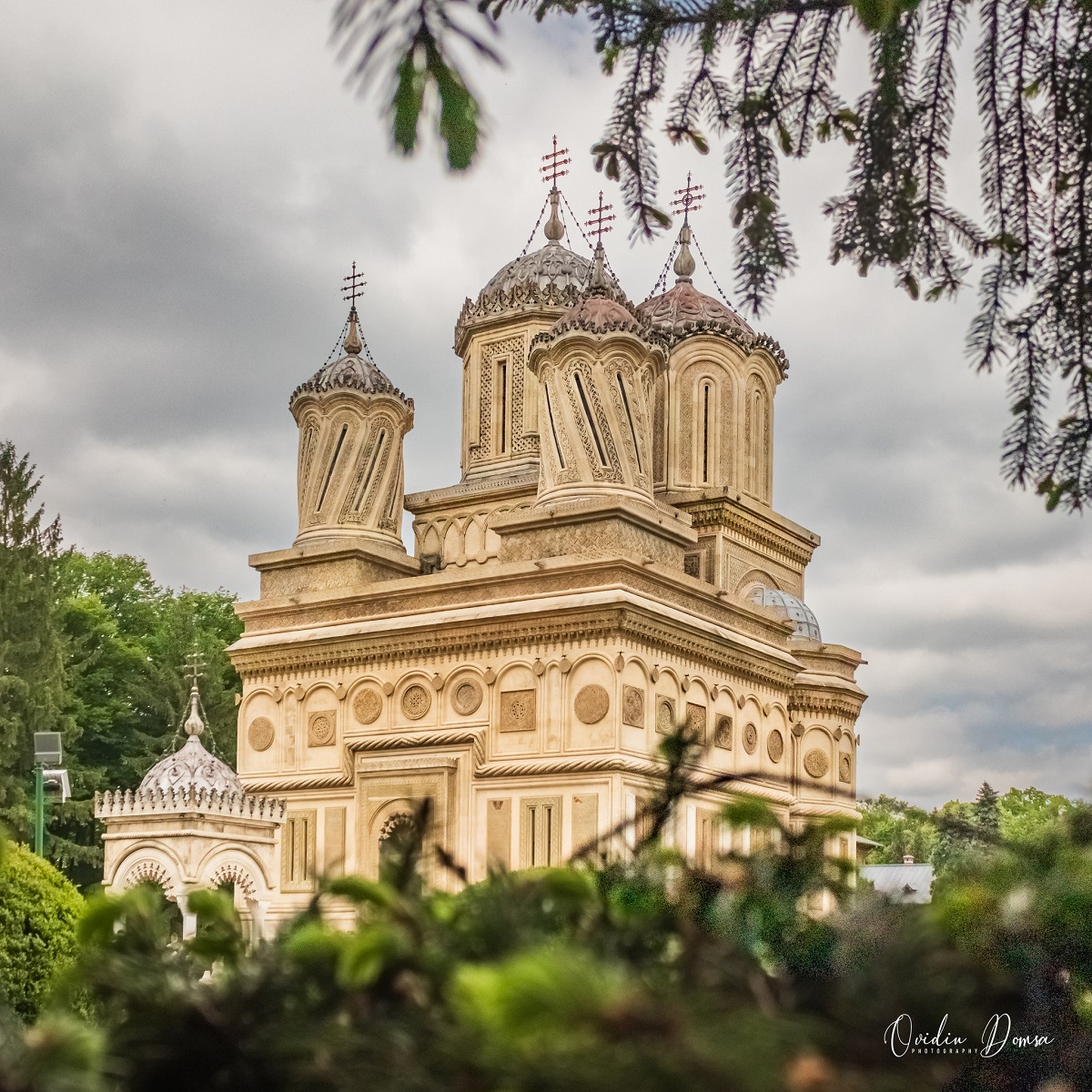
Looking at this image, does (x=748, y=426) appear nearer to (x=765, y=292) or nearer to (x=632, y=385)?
(x=632, y=385)

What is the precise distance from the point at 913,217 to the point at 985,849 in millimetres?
1529

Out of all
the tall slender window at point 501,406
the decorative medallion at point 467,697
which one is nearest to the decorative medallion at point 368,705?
the decorative medallion at point 467,697

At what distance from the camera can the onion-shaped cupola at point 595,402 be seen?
18.7 m

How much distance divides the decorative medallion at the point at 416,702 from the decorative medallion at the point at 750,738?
4.25m

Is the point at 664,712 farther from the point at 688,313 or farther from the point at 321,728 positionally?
the point at 688,313

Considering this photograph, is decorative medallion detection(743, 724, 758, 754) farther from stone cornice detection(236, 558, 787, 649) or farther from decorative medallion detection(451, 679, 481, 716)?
decorative medallion detection(451, 679, 481, 716)

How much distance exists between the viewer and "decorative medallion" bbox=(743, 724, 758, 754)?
64.1 ft

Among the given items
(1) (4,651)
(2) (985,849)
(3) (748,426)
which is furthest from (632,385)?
(2) (985,849)

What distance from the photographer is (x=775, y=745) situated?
20375 millimetres

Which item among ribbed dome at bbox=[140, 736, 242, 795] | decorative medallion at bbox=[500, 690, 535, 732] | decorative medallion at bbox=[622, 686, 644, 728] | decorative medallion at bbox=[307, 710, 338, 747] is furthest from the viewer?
decorative medallion at bbox=[307, 710, 338, 747]

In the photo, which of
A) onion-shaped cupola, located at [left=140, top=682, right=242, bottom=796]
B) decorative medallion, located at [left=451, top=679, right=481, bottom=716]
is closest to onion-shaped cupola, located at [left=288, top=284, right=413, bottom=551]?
decorative medallion, located at [left=451, top=679, right=481, bottom=716]

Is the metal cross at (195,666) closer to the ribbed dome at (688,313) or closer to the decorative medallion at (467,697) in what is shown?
the decorative medallion at (467,697)

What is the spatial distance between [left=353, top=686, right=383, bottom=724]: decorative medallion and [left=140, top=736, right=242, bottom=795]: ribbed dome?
2.71 m

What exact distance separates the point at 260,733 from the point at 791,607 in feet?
25.9
